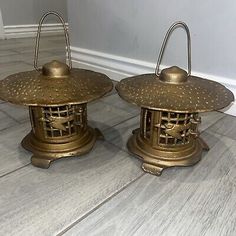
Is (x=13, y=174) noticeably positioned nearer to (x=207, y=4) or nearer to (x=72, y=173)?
(x=72, y=173)

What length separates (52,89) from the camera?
66 centimetres

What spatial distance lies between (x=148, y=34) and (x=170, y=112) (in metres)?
0.66

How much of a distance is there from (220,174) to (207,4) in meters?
0.62

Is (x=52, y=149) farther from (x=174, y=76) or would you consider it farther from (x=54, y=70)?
(x=174, y=76)

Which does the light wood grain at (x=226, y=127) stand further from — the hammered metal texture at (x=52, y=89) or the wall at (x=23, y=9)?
the wall at (x=23, y=9)

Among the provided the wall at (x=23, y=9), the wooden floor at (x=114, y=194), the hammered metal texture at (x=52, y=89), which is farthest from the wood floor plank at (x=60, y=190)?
the wall at (x=23, y=9)

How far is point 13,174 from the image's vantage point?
678mm

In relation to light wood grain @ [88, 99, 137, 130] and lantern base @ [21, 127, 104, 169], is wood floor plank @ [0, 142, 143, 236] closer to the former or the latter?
lantern base @ [21, 127, 104, 169]

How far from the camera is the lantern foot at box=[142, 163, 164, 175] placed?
0.68 metres

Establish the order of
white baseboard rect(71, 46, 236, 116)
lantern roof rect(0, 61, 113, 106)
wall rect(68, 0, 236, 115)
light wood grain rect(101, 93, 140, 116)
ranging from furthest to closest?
white baseboard rect(71, 46, 236, 116), light wood grain rect(101, 93, 140, 116), wall rect(68, 0, 236, 115), lantern roof rect(0, 61, 113, 106)

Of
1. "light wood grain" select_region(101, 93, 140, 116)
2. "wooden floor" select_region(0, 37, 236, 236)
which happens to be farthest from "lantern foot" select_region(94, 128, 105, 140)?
"light wood grain" select_region(101, 93, 140, 116)

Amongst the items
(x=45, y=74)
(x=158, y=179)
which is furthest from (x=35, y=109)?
(x=158, y=179)

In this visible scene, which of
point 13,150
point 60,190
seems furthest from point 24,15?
point 60,190

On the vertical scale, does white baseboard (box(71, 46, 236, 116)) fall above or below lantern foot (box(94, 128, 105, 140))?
above
